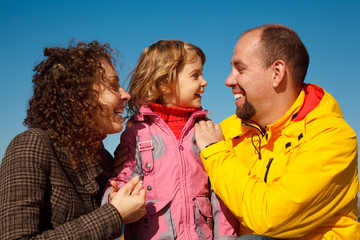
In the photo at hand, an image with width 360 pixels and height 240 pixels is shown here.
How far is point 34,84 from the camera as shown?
3373mm

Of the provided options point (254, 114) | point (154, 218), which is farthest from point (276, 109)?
point (154, 218)

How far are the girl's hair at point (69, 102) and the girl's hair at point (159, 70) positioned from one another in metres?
0.70

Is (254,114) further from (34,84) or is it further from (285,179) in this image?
(34,84)

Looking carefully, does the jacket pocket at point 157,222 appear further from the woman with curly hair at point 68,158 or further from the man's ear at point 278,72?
the man's ear at point 278,72

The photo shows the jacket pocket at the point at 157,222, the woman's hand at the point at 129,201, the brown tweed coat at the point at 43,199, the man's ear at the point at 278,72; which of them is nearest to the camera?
the brown tweed coat at the point at 43,199

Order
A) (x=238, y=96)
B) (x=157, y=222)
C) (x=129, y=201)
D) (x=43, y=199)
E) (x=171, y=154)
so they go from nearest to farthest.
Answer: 1. (x=43, y=199)
2. (x=129, y=201)
3. (x=157, y=222)
4. (x=171, y=154)
5. (x=238, y=96)

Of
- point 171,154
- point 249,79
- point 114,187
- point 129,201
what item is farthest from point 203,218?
point 249,79

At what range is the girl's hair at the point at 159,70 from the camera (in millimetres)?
3982

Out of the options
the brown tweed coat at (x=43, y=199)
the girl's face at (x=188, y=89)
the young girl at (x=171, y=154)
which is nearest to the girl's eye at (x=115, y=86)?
the young girl at (x=171, y=154)

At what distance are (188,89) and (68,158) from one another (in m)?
1.47

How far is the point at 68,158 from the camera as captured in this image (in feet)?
10.4

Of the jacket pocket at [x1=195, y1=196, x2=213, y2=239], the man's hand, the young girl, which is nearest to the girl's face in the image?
the young girl

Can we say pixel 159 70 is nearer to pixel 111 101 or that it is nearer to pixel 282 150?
pixel 111 101

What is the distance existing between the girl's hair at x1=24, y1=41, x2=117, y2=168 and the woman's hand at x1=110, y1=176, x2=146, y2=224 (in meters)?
0.48
